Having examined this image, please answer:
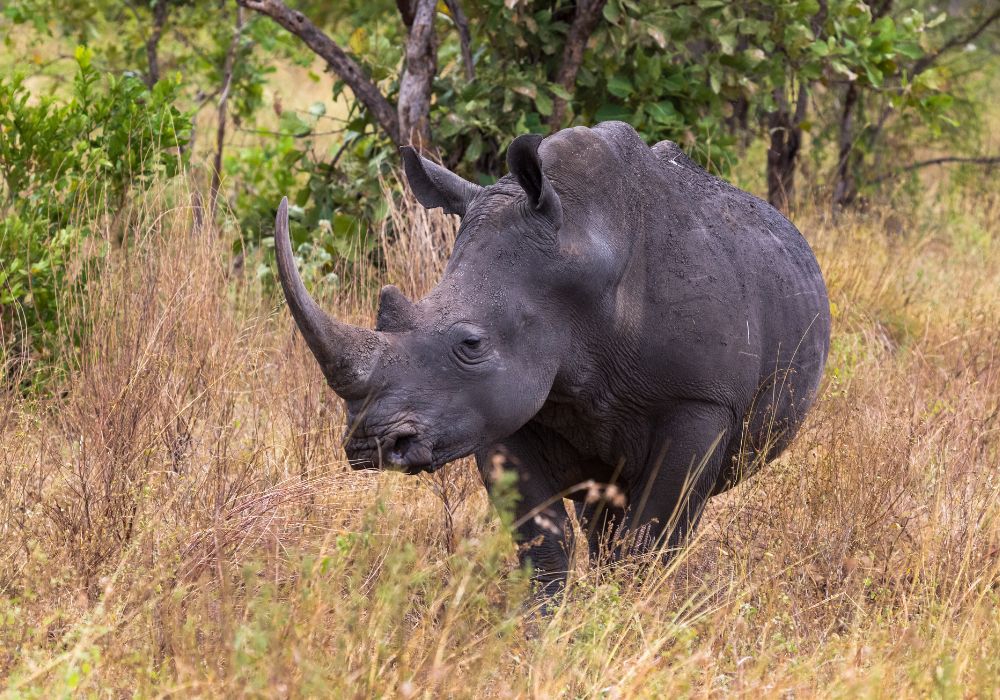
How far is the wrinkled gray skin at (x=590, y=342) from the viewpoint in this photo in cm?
372

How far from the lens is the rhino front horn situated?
11.6ft

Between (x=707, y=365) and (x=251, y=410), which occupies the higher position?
(x=707, y=365)

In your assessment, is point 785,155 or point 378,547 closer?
point 378,547

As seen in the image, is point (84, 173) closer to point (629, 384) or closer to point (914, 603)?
point (629, 384)

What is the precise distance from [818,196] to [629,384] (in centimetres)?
673

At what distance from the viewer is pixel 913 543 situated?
4.67 meters

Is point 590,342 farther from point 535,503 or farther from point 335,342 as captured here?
point 335,342

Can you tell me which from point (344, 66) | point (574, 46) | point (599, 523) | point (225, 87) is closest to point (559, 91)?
point (574, 46)

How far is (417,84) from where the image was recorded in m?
7.21

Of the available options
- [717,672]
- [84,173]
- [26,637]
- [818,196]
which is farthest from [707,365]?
[818,196]

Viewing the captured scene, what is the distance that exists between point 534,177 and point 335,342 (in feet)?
2.49

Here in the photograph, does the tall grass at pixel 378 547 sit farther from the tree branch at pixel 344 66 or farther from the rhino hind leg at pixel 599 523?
the tree branch at pixel 344 66

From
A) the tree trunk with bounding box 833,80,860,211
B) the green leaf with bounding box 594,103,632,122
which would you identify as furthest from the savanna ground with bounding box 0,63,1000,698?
the tree trunk with bounding box 833,80,860,211

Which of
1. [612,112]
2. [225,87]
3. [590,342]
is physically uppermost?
[225,87]
